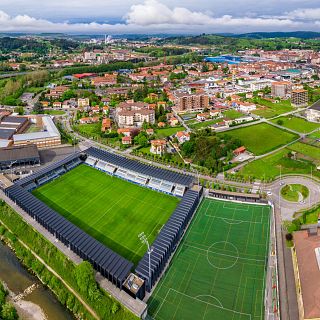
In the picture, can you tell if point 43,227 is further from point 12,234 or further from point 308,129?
point 308,129

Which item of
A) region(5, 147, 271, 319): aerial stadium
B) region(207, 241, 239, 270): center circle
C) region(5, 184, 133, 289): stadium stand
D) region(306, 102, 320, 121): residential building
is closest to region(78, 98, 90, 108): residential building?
region(5, 147, 271, 319): aerial stadium

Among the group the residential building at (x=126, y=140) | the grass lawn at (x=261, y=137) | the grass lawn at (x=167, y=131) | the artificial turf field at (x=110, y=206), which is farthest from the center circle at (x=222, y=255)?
the grass lawn at (x=167, y=131)

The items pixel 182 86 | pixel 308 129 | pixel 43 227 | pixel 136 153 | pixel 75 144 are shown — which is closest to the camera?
pixel 43 227

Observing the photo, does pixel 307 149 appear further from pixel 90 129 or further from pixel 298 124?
pixel 90 129

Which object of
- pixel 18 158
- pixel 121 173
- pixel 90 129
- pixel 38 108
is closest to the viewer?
pixel 121 173

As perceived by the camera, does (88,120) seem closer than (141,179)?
No

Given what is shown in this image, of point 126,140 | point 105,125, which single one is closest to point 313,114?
point 126,140

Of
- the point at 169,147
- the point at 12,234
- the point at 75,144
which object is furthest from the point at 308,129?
the point at 12,234
